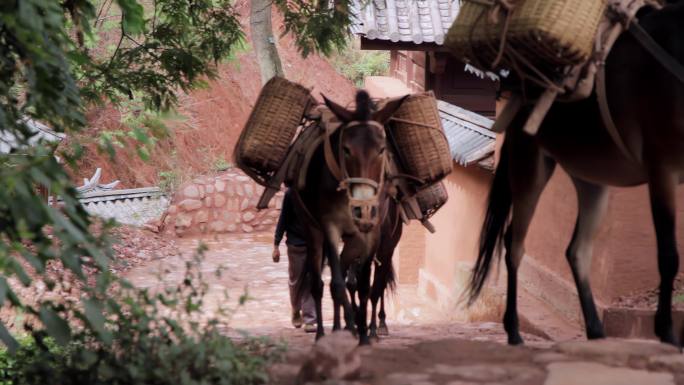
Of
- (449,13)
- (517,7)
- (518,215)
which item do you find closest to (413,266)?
(449,13)

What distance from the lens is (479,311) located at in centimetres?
1056

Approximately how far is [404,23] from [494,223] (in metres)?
8.13

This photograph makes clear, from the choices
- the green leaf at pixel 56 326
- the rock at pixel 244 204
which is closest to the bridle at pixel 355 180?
the green leaf at pixel 56 326

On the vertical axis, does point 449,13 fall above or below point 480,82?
above

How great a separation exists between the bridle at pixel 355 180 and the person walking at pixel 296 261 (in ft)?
8.04

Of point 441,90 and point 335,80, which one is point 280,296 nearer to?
point 441,90

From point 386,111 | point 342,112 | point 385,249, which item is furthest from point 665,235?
point 385,249

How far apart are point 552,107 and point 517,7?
2.58ft

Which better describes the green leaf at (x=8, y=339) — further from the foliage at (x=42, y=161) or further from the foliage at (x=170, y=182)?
the foliage at (x=170, y=182)

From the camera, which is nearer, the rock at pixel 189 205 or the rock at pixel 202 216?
the rock at pixel 189 205

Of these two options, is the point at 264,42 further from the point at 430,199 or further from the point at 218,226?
the point at 218,226

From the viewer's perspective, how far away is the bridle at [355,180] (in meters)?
6.04

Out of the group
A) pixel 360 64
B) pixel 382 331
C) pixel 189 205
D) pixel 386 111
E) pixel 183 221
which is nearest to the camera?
pixel 386 111

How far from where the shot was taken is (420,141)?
23.8 feet
